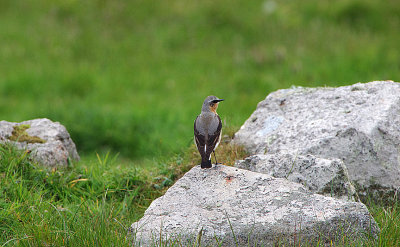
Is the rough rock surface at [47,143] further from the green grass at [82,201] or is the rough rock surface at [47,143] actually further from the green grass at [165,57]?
the green grass at [165,57]

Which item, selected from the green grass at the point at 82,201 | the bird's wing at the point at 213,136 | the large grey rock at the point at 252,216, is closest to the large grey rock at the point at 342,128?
the green grass at the point at 82,201

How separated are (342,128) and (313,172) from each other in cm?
83

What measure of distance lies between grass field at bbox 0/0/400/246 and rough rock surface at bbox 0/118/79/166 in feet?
0.55

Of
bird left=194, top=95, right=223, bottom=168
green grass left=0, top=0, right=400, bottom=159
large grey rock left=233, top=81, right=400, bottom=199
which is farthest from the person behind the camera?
green grass left=0, top=0, right=400, bottom=159

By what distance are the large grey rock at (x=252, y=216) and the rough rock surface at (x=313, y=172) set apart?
31 centimetres

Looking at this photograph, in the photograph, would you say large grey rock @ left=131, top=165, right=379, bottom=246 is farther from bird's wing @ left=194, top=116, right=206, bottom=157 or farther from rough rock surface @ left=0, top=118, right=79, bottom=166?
rough rock surface @ left=0, top=118, right=79, bottom=166

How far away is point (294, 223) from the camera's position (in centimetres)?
402

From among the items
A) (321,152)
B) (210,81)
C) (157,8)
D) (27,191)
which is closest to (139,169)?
(27,191)

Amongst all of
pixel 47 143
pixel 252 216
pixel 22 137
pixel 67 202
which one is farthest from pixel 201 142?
pixel 22 137

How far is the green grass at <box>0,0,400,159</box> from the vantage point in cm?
1003

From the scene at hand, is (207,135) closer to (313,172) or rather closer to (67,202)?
(313,172)

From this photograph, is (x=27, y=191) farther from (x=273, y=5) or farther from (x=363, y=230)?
(x=273, y=5)

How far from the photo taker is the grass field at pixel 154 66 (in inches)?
258

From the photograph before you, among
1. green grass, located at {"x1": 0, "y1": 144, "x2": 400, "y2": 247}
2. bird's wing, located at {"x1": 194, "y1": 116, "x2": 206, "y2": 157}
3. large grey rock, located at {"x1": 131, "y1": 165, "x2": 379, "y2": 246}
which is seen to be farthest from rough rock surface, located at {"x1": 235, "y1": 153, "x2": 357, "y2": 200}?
bird's wing, located at {"x1": 194, "y1": 116, "x2": 206, "y2": 157}
